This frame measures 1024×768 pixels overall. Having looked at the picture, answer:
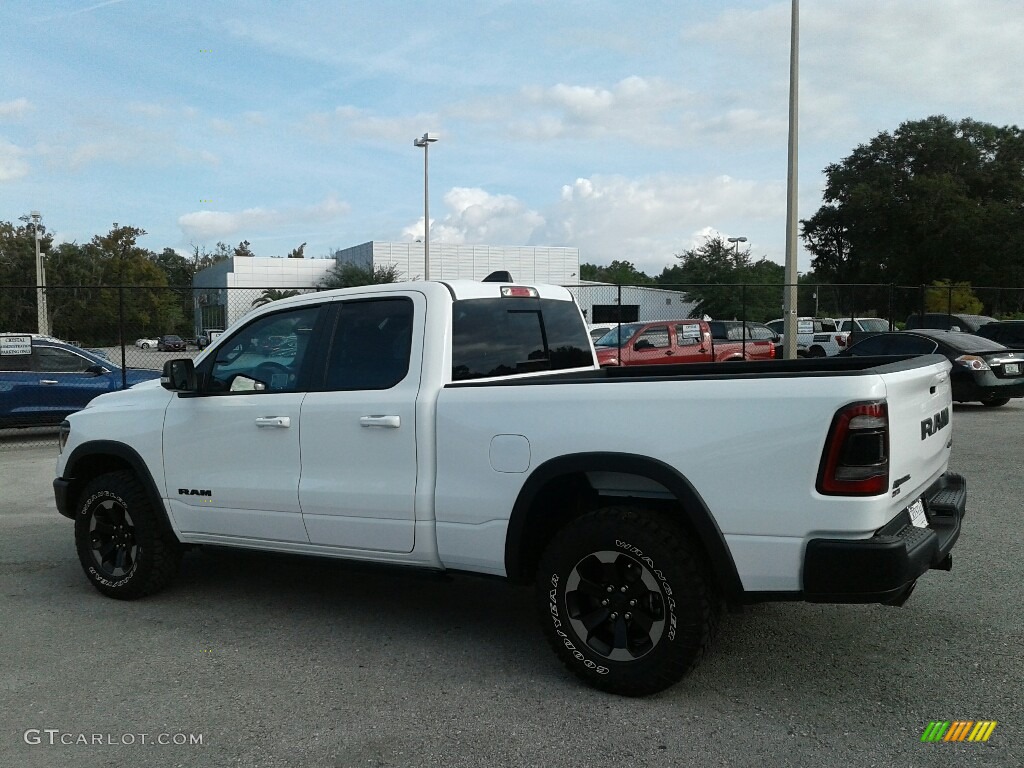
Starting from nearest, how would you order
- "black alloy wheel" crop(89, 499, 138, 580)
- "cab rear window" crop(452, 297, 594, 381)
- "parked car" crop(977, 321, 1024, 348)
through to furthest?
1. "cab rear window" crop(452, 297, 594, 381)
2. "black alloy wheel" crop(89, 499, 138, 580)
3. "parked car" crop(977, 321, 1024, 348)

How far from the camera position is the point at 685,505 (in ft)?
11.9

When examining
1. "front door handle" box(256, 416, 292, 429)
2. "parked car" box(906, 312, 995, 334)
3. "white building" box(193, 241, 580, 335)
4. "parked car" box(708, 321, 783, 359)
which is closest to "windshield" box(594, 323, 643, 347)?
"parked car" box(708, 321, 783, 359)

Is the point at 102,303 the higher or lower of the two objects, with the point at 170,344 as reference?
higher

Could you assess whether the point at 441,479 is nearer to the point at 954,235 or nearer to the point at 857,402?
the point at 857,402

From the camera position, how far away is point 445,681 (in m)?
4.14

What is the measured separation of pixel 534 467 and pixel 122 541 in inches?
117

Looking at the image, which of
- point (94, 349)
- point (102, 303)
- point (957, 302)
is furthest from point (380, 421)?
point (957, 302)

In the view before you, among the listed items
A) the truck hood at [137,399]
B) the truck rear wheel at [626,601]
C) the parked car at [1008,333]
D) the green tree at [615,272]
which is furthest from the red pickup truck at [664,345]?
the green tree at [615,272]

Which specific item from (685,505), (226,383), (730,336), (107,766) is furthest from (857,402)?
(730,336)

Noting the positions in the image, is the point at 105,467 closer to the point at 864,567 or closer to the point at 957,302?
the point at 864,567

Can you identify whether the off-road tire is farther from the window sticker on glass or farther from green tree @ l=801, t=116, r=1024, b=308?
green tree @ l=801, t=116, r=1024, b=308

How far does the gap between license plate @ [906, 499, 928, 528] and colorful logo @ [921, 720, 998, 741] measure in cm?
80

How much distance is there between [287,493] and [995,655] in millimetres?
3614

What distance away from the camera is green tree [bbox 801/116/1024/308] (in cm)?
5697
